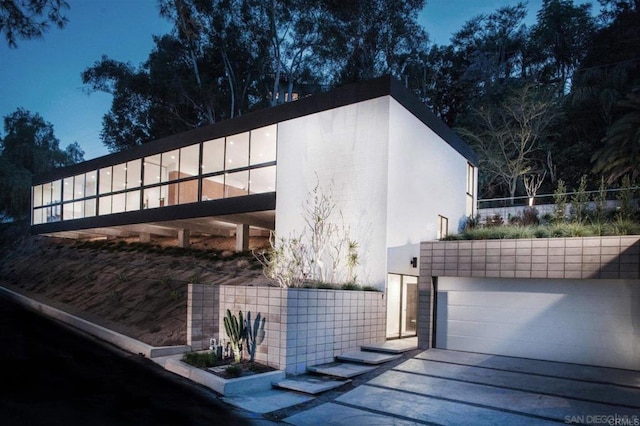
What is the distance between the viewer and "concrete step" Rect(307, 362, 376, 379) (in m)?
7.74

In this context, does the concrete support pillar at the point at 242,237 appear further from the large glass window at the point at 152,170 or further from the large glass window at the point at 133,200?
the large glass window at the point at 133,200

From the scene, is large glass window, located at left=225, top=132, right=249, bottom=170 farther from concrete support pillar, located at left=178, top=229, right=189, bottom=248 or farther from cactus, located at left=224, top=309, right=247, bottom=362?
cactus, located at left=224, top=309, right=247, bottom=362

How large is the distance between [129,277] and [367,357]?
10.1 meters

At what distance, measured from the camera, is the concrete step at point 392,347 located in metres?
9.17

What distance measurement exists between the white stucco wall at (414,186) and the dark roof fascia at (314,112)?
313 mm

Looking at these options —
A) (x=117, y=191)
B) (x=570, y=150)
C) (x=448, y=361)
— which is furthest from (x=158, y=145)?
(x=570, y=150)

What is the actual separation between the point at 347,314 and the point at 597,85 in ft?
81.5

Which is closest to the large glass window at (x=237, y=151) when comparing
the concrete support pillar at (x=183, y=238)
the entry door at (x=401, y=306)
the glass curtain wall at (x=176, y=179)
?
the glass curtain wall at (x=176, y=179)

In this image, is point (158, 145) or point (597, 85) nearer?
point (158, 145)

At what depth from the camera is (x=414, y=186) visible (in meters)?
12.0

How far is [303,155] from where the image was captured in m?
12.3

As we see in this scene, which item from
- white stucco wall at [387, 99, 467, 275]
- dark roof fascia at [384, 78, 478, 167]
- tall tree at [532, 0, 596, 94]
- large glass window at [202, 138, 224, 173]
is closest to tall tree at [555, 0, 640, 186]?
tall tree at [532, 0, 596, 94]

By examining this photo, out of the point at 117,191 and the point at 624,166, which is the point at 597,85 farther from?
the point at 117,191

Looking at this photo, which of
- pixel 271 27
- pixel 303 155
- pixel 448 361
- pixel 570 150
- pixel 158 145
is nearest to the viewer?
pixel 448 361
